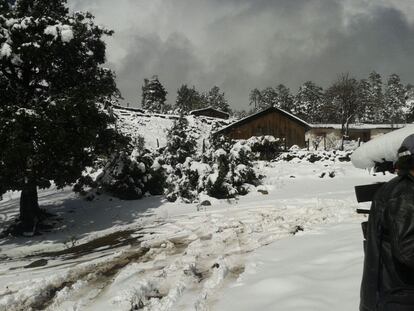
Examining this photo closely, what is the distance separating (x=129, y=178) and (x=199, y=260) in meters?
11.1

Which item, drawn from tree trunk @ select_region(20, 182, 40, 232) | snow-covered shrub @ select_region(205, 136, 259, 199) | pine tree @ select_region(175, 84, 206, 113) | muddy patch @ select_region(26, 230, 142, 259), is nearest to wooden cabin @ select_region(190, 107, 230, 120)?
pine tree @ select_region(175, 84, 206, 113)

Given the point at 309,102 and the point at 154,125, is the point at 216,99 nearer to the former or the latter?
the point at 309,102

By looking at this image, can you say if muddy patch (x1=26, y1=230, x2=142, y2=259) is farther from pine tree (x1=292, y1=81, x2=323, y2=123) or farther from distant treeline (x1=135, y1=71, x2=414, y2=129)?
pine tree (x1=292, y1=81, x2=323, y2=123)

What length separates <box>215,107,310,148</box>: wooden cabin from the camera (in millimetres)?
41656

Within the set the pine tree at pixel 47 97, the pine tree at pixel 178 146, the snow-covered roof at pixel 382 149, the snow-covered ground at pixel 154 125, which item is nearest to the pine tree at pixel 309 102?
the snow-covered ground at pixel 154 125

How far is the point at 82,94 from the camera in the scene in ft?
44.3

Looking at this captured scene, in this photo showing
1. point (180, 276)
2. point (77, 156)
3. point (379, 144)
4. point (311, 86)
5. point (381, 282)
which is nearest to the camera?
point (381, 282)

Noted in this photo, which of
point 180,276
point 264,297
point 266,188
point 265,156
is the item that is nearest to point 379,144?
point 264,297

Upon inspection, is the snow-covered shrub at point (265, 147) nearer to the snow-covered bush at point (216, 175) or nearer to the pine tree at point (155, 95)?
the snow-covered bush at point (216, 175)

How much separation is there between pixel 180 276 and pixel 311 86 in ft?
346

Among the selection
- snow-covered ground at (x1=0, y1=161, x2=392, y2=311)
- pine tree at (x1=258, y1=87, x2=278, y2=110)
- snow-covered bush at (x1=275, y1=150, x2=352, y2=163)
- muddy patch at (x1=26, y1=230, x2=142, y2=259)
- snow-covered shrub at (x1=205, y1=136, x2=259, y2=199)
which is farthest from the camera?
pine tree at (x1=258, y1=87, x2=278, y2=110)

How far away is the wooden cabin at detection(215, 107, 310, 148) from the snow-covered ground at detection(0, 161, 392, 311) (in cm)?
2645

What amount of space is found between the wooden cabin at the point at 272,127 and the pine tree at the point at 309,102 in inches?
2024

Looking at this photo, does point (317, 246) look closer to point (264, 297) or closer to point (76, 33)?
point (264, 297)
